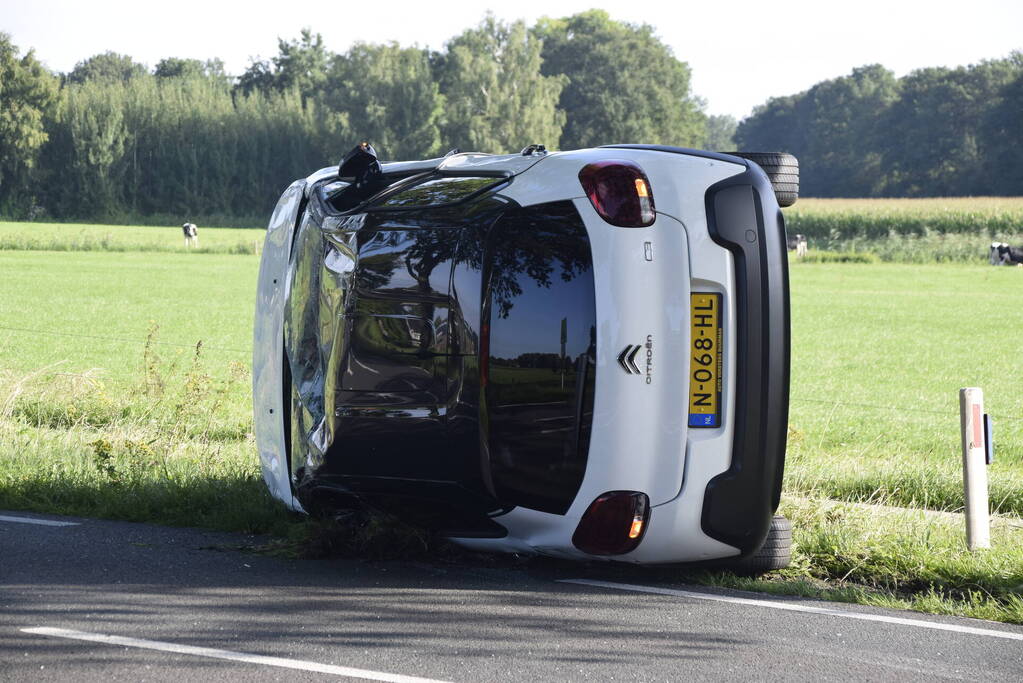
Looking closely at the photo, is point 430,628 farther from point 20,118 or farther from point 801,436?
point 20,118

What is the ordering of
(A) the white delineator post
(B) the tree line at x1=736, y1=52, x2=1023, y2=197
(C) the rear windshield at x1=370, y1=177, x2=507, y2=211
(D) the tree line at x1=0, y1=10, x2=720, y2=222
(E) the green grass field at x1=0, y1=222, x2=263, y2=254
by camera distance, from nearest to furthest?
(C) the rear windshield at x1=370, y1=177, x2=507, y2=211 → (A) the white delineator post → (E) the green grass field at x1=0, y1=222, x2=263, y2=254 → (D) the tree line at x1=0, y1=10, x2=720, y2=222 → (B) the tree line at x1=736, y1=52, x2=1023, y2=197

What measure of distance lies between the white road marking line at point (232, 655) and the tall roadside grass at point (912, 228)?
51.6 meters

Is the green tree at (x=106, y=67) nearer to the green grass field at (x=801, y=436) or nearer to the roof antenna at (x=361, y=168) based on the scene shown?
the green grass field at (x=801, y=436)

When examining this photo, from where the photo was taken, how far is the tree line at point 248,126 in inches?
3428

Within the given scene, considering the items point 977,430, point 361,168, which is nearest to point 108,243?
point 361,168

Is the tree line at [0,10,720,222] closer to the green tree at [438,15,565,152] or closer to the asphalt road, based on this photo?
the green tree at [438,15,565,152]

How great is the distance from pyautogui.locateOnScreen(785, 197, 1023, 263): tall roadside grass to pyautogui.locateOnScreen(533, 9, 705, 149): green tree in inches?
1728

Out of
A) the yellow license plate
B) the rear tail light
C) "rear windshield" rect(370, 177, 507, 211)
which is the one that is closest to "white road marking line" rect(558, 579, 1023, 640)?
the rear tail light

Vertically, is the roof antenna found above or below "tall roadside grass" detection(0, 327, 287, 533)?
above

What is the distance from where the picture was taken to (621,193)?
493 cm

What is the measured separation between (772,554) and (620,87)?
112684 mm

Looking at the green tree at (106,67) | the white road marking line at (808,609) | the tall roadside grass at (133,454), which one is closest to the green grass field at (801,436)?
the tall roadside grass at (133,454)

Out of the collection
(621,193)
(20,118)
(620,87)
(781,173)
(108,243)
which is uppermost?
(620,87)

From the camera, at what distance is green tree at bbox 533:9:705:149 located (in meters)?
113
